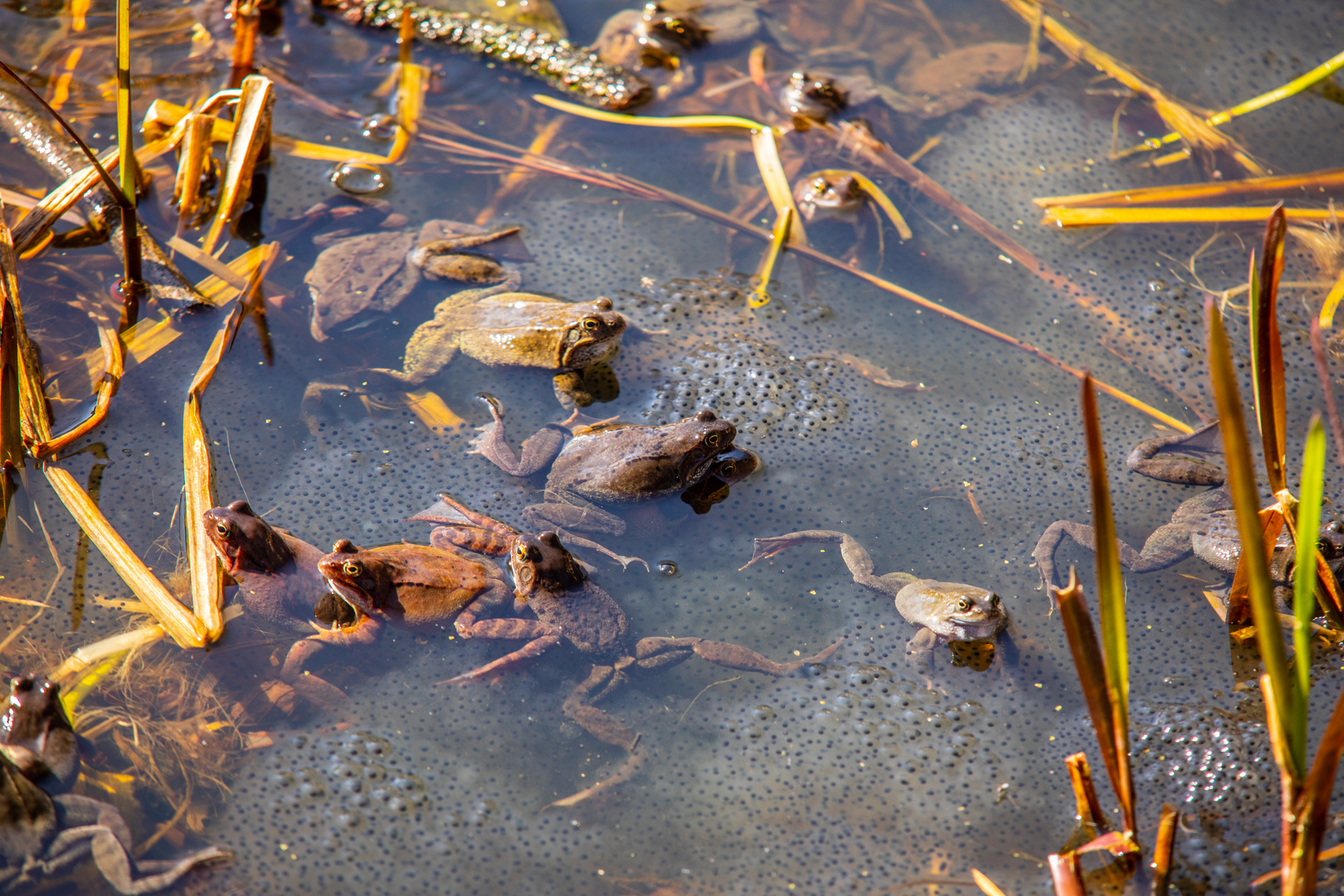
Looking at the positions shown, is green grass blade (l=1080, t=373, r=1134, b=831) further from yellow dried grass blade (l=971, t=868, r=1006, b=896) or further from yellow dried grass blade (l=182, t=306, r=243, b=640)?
yellow dried grass blade (l=182, t=306, r=243, b=640)

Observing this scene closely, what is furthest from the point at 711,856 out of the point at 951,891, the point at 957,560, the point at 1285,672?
the point at 1285,672

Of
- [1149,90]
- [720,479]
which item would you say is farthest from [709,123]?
[1149,90]

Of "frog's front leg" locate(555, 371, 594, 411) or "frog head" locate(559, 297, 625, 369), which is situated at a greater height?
"frog head" locate(559, 297, 625, 369)

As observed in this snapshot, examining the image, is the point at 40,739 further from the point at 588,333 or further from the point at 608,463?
the point at 588,333

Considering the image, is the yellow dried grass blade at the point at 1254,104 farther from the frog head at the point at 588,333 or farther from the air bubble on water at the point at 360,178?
the air bubble on water at the point at 360,178

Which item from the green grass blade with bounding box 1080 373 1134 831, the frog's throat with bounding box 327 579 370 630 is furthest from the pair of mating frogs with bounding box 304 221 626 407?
the green grass blade with bounding box 1080 373 1134 831

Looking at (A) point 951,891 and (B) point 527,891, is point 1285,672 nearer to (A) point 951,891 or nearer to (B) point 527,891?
(A) point 951,891

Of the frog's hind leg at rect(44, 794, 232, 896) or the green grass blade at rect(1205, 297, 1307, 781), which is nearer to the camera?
the green grass blade at rect(1205, 297, 1307, 781)
